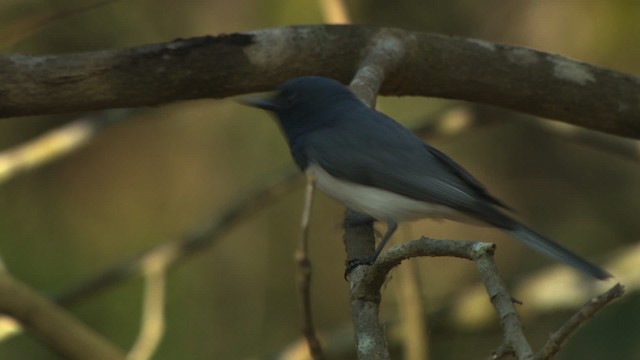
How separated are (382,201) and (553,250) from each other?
20.3 inches

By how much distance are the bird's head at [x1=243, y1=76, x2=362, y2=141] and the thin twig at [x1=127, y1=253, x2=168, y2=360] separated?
3.50 ft

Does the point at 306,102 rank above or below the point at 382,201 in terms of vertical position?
above

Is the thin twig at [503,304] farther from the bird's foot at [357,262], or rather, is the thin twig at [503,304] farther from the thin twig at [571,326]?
the bird's foot at [357,262]

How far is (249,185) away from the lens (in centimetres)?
631

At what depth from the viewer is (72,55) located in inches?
144

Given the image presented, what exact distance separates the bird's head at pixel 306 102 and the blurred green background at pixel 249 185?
2025 mm

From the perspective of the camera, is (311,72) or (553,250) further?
(311,72)

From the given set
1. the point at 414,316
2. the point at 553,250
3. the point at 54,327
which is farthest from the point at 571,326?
the point at 54,327

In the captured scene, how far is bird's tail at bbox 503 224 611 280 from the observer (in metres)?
3.40

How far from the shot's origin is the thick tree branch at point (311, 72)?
11.8 ft

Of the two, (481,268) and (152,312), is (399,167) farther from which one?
(152,312)

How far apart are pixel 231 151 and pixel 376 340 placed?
408cm

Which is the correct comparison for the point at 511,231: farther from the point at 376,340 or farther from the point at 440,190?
the point at 376,340

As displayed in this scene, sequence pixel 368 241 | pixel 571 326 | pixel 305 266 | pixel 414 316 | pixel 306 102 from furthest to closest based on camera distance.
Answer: pixel 414 316 < pixel 306 102 < pixel 368 241 < pixel 305 266 < pixel 571 326
